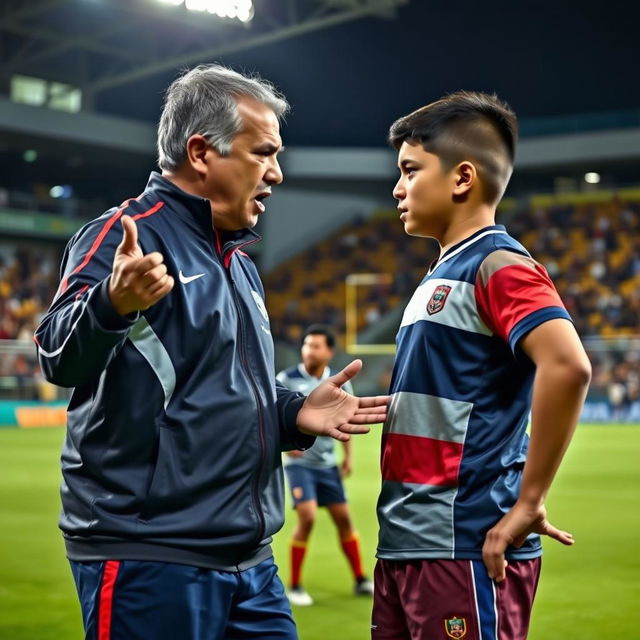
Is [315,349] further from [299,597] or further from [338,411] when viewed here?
[338,411]

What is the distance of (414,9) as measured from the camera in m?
38.5

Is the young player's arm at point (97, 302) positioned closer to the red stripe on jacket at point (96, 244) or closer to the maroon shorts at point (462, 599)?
the red stripe on jacket at point (96, 244)

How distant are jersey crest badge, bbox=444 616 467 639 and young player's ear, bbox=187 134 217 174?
1377 millimetres

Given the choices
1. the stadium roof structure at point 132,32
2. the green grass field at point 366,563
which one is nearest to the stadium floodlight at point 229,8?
the stadium roof structure at point 132,32

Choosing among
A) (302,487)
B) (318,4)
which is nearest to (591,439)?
(302,487)

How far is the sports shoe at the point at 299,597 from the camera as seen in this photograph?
6.99 meters

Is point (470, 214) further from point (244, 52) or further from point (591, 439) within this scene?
point (244, 52)

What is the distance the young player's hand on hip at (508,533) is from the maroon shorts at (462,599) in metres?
0.05

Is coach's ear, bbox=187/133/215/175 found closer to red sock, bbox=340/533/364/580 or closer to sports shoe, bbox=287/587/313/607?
sports shoe, bbox=287/587/313/607

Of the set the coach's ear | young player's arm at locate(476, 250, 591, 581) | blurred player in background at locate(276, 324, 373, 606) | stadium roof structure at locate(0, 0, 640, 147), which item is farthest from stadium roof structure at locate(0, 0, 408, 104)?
young player's arm at locate(476, 250, 591, 581)

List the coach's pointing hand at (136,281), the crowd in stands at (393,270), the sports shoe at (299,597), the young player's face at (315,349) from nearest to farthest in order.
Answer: the coach's pointing hand at (136,281) < the sports shoe at (299,597) < the young player's face at (315,349) < the crowd in stands at (393,270)

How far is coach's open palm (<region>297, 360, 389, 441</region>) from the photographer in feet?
9.91

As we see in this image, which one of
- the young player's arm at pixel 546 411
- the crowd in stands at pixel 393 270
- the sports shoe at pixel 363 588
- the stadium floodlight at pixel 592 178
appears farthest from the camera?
the stadium floodlight at pixel 592 178

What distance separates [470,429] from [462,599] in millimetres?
443
